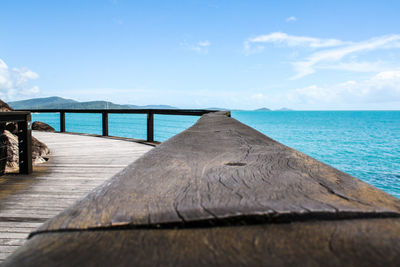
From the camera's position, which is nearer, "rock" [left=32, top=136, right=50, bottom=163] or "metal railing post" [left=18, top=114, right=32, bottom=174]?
"metal railing post" [left=18, top=114, right=32, bottom=174]

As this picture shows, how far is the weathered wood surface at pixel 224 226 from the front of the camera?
398 millimetres

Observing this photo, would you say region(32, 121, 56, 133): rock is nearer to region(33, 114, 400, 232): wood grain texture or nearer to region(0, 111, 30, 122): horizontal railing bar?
region(0, 111, 30, 122): horizontal railing bar

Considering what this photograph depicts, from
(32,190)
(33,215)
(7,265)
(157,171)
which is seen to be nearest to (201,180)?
(157,171)

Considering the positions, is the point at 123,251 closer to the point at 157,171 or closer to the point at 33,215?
the point at 157,171

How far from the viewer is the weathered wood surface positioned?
15.7 inches

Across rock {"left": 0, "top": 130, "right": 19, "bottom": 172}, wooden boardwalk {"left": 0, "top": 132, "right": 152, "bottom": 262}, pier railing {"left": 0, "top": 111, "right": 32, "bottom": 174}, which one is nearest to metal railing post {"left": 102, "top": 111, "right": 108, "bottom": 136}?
wooden boardwalk {"left": 0, "top": 132, "right": 152, "bottom": 262}

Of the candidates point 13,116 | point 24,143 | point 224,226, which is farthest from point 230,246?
point 24,143

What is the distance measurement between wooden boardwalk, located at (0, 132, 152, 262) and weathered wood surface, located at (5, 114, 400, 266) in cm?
128

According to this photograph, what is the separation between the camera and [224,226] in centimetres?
48

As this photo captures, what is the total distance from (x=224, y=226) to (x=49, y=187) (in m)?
3.76

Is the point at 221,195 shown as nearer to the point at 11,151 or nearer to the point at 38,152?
the point at 11,151

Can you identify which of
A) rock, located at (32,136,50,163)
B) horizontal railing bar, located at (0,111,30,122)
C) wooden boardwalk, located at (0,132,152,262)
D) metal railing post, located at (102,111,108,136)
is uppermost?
horizontal railing bar, located at (0,111,30,122)

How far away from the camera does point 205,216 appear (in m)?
0.49

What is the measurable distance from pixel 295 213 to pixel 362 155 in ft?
116
